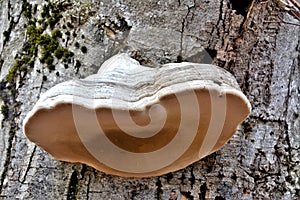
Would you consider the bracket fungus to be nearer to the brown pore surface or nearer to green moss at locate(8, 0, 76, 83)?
the brown pore surface

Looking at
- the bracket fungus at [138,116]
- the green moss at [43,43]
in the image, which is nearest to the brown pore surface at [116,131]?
the bracket fungus at [138,116]

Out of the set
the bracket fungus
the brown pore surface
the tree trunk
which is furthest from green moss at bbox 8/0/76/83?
the brown pore surface

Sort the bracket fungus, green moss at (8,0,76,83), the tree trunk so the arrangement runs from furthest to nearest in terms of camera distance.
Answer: green moss at (8,0,76,83), the tree trunk, the bracket fungus

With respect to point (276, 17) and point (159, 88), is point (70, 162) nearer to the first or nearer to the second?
point (159, 88)

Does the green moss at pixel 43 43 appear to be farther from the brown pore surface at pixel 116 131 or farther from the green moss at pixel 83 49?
the brown pore surface at pixel 116 131

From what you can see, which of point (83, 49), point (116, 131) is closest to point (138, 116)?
point (116, 131)

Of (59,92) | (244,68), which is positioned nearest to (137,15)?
(244,68)

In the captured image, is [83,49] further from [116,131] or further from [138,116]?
[138,116]
